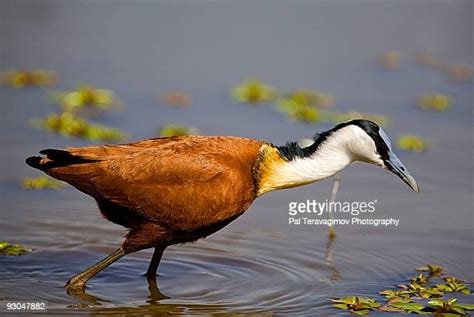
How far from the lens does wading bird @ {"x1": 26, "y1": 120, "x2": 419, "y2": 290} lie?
593 centimetres

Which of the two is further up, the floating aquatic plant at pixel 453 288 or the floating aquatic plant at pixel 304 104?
the floating aquatic plant at pixel 304 104

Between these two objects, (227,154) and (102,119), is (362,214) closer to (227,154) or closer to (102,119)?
(227,154)

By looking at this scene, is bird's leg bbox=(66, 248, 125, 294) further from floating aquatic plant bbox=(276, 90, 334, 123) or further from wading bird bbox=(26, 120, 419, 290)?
floating aquatic plant bbox=(276, 90, 334, 123)

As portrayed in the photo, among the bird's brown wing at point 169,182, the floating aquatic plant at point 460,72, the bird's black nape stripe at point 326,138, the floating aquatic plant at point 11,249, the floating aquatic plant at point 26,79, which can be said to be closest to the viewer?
the bird's brown wing at point 169,182

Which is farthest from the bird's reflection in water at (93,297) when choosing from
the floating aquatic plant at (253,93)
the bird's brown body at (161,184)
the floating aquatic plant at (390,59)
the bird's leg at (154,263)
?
the floating aquatic plant at (390,59)

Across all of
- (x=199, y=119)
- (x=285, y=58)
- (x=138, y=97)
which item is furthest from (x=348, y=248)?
(x=285, y=58)

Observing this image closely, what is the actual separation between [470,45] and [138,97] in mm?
3652

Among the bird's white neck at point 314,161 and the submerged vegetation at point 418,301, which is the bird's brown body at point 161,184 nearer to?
the bird's white neck at point 314,161

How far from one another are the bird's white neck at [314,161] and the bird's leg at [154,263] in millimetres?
735

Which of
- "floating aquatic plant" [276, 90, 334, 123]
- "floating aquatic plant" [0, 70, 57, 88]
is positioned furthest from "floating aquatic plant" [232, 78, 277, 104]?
"floating aquatic plant" [0, 70, 57, 88]

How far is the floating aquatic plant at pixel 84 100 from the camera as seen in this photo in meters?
8.99

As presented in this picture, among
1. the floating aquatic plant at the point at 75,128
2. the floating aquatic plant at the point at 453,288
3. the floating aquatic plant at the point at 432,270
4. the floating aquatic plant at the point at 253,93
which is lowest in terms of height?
the floating aquatic plant at the point at 453,288

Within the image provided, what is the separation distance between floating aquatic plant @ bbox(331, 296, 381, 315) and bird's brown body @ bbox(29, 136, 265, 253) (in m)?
0.79

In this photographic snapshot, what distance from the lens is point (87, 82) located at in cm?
953
